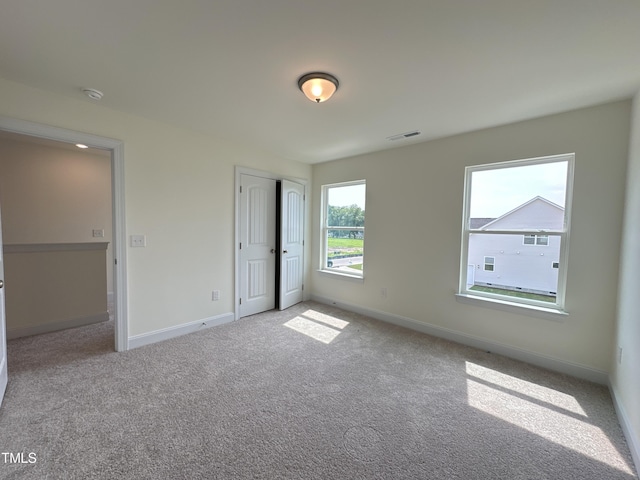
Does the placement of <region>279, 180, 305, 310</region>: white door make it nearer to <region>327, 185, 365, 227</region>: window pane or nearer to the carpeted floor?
<region>327, 185, 365, 227</region>: window pane

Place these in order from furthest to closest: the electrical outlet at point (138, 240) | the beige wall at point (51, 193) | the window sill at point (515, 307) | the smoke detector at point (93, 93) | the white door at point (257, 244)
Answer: the beige wall at point (51, 193) < the white door at point (257, 244) < the electrical outlet at point (138, 240) < the window sill at point (515, 307) < the smoke detector at point (93, 93)

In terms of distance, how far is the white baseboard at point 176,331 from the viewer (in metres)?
2.88

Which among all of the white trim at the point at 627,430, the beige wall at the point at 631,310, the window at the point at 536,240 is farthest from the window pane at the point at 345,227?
the white trim at the point at 627,430

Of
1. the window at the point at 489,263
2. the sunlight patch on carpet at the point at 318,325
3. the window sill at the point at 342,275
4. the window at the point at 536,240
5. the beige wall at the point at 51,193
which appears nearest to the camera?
the window at the point at 536,240

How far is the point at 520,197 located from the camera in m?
2.80

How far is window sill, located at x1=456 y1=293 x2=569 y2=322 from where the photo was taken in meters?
2.55

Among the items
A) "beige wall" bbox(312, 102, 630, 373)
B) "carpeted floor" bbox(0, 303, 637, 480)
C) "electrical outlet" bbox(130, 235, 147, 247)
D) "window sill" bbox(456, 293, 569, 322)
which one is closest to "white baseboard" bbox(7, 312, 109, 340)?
"carpeted floor" bbox(0, 303, 637, 480)

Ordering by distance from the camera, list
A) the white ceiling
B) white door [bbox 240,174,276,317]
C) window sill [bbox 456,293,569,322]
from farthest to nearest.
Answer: white door [bbox 240,174,276,317] → window sill [bbox 456,293,569,322] → the white ceiling

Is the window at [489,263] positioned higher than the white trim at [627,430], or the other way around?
the window at [489,263]

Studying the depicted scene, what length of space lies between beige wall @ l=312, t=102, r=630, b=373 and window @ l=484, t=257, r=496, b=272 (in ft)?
1.00

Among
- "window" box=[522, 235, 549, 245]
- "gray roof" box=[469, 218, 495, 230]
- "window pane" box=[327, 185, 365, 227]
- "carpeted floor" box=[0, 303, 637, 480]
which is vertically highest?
"window pane" box=[327, 185, 365, 227]

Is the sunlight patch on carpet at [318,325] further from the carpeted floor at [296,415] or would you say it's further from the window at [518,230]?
the window at [518,230]

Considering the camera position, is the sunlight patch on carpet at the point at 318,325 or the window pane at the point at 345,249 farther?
the window pane at the point at 345,249

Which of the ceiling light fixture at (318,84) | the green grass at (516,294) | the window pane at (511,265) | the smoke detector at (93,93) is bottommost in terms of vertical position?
the green grass at (516,294)
